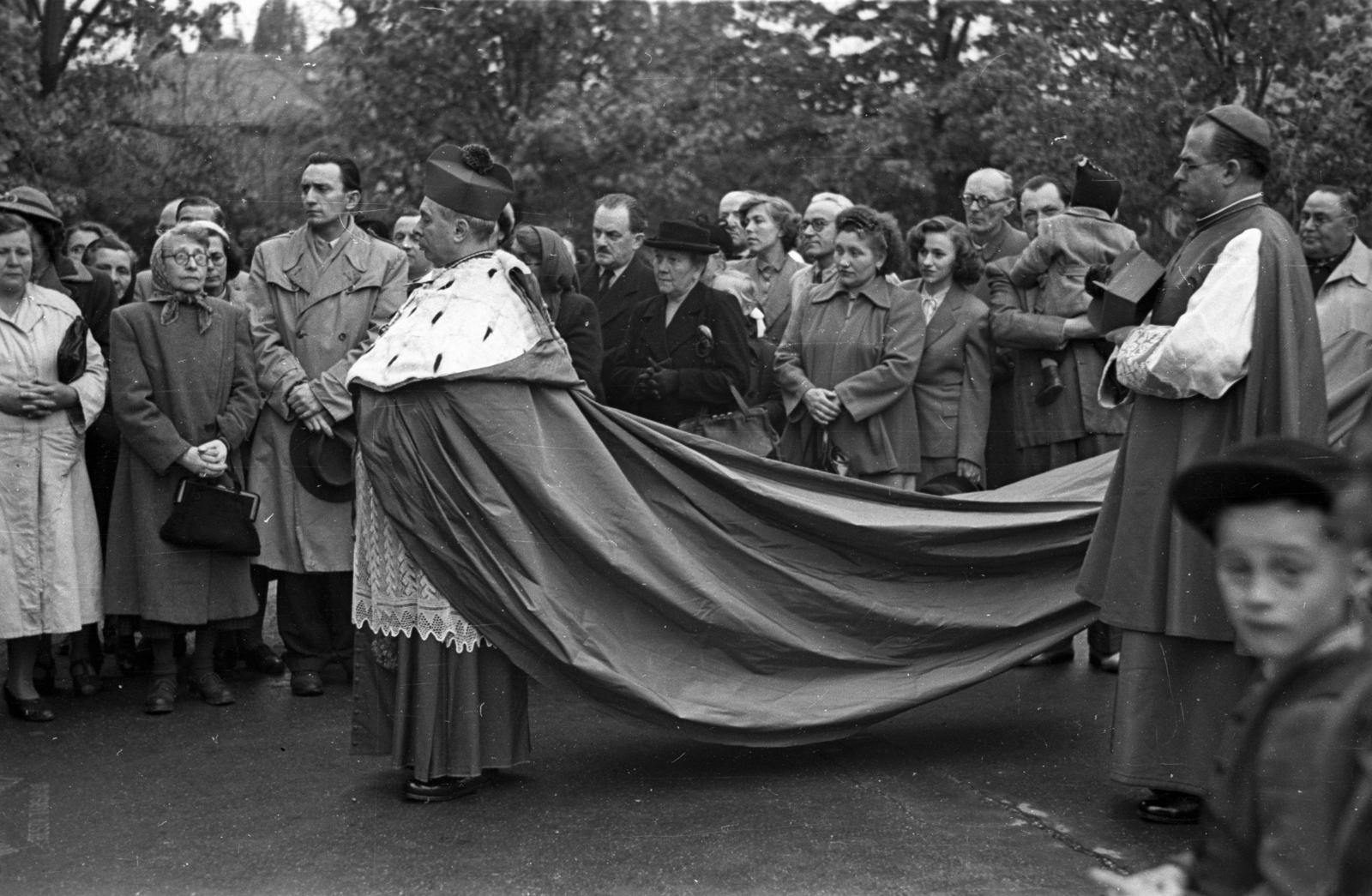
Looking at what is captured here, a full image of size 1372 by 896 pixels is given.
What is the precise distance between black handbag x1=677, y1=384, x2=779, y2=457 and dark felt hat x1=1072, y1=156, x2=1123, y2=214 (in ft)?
5.73

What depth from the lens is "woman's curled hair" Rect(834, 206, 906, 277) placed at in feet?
25.0

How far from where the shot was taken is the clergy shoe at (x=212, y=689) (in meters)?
7.20

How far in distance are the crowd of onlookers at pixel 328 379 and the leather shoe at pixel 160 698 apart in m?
0.02

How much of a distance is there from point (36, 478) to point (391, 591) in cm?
215

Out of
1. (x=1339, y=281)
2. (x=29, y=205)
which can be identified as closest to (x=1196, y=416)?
(x=1339, y=281)

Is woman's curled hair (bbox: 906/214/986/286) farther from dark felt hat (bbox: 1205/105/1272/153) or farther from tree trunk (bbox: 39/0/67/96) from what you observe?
tree trunk (bbox: 39/0/67/96)

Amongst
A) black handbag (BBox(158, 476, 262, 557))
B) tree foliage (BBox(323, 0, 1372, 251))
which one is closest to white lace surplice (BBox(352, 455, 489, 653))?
black handbag (BBox(158, 476, 262, 557))

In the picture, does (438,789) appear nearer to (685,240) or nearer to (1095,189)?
(685,240)

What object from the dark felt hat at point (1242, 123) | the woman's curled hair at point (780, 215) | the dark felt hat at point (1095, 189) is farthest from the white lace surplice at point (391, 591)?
the woman's curled hair at point (780, 215)

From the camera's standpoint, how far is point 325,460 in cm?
738

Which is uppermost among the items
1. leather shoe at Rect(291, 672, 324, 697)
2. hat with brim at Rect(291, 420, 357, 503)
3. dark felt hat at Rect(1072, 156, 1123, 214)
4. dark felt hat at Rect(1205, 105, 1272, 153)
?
dark felt hat at Rect(1205, 105, 1272, 153)

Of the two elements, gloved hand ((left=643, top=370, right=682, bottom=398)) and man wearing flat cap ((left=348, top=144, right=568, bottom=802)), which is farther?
gloved hand ((left=643, top=370, right=682, bottom=398))

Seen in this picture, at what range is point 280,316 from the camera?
25.0 feet

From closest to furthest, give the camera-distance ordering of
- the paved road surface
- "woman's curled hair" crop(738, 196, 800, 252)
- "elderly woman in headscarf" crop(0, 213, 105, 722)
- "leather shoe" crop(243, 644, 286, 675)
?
the paved road surface, "elderly woman in headscarf" crop(0, 213, 105, 722), "leather shoe" crop(243, 644, 286, 675), "woman's curled hair" crop(738, 196, 800, 252)
